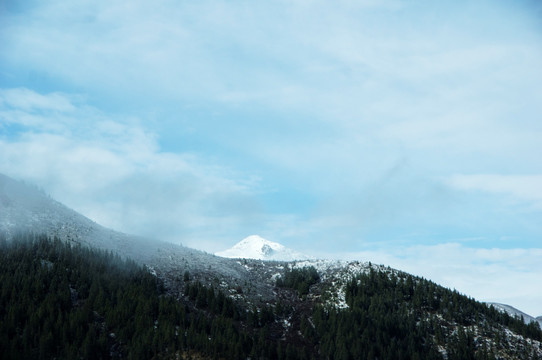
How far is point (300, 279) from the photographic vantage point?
13438 cm

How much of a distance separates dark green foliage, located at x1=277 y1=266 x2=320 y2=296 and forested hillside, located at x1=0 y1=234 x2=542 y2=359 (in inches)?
20.8

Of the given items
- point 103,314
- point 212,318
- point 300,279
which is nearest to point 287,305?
point 300,279

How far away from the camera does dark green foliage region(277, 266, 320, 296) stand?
128 m

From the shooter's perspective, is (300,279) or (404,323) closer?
(404,323)

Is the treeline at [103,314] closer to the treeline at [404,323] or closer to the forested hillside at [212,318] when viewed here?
the forested hillside at [212,318]

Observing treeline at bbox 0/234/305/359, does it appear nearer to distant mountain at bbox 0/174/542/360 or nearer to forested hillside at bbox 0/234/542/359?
forested hillside at bbox 0/234/542/359

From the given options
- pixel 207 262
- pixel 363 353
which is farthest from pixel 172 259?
pixel 363 353

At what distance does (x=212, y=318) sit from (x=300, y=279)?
1581 inches

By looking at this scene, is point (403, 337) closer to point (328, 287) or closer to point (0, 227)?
point (328, 287)

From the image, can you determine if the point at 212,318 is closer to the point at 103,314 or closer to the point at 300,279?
the point at 103,314

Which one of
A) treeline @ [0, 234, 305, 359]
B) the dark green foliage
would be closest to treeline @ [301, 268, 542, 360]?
the dark green foliage

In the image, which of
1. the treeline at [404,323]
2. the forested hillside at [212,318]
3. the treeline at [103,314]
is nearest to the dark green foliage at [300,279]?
the forested hillside at [212,318]

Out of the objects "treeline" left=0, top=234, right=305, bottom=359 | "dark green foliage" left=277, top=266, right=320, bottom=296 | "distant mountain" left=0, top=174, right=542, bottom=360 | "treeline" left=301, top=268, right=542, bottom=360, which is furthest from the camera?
"dark green foliage" left=277, top=266, right=320, bottom=296

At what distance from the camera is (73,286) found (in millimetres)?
99938
